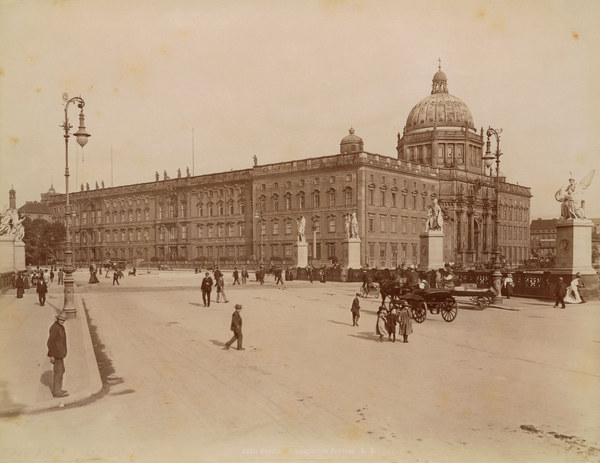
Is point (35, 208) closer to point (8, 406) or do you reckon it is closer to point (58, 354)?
point (58, 354)

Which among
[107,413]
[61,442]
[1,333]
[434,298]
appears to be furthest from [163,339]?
[434,298]

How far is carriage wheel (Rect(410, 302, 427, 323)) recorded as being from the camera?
18391 millimetres

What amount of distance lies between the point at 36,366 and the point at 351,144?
2836 inches

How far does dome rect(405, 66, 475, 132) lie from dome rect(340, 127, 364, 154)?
1959 centimetres

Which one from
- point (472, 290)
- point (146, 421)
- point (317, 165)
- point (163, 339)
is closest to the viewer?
point (146, 421)

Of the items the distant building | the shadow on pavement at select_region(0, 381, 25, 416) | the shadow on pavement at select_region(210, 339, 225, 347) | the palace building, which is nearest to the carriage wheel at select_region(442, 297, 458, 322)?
the shadow on pavement at select_region(210, 339, 225, 347)

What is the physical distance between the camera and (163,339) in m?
15.2

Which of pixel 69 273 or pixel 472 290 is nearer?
pixel 69 273

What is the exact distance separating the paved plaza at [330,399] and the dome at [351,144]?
6464cm

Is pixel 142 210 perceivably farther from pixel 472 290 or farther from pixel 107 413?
pixel 107 413

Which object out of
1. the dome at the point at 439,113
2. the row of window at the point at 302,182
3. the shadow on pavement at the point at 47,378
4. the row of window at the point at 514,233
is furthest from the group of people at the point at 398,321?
the row of window at the point at 514,233

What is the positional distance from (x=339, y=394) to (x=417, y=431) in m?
2.07

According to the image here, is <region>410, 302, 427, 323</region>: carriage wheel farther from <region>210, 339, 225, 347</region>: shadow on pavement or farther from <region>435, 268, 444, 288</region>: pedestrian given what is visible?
<region>435, 268, 444, 288</region>: pedestrian

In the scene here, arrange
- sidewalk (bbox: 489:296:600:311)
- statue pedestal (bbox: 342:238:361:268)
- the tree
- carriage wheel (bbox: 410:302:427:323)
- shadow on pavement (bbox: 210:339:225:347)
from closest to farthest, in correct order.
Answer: shadow on pavement (bbox: 210:339:225:347), carriage wheel (bbox: 410:302:427:323), sidewalk (bbox: 489:296:600:311), statue pedestal (bbox: 342:238:361:268), the tree
